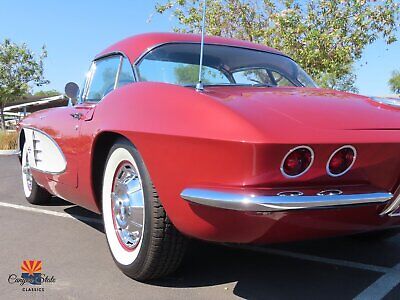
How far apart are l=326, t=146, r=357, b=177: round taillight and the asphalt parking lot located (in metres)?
0.86

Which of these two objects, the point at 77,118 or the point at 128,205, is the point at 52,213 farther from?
the point at 128,205

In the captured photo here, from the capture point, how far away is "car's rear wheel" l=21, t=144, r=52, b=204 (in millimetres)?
5207

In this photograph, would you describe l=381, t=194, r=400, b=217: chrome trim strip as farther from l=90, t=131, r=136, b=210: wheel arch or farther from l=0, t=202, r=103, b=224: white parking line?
l=0, t=202, r=103, b=224: white parking line

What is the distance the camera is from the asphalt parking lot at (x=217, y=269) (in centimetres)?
277

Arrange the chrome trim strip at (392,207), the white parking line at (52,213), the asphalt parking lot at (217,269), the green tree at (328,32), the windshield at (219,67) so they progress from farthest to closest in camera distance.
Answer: the green tree at (328,32) → the white parking line at (52,213) → the windshield at (219,67) → the asphalt parking lot at (217,269) → the chrome trim strip at (392,207)

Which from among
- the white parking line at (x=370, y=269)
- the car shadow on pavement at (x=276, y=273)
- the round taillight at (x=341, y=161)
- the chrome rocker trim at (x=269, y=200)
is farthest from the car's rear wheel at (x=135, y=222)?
the white parking line at (x=370, y=269)

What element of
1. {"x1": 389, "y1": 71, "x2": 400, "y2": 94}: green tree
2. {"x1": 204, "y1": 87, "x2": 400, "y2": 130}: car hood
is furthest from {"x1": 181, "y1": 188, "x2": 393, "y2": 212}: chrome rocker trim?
{"x1": 389, "y1": 71, "x2": 400, "y2": 94}: green tree

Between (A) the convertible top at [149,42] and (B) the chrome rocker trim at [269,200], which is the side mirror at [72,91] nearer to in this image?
(A) the convertible top at [149,42]

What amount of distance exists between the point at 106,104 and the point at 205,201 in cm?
128

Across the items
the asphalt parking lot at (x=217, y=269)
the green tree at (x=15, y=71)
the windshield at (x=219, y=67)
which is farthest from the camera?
the green tree at (x=15, y=71)

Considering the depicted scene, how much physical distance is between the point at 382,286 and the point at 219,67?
6.18 ft

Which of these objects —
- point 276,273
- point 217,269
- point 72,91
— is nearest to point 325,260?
point 276,273

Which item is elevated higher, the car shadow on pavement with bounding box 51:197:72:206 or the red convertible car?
the red convertible car

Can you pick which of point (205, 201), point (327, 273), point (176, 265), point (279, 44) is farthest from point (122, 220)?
point (279, 44)
